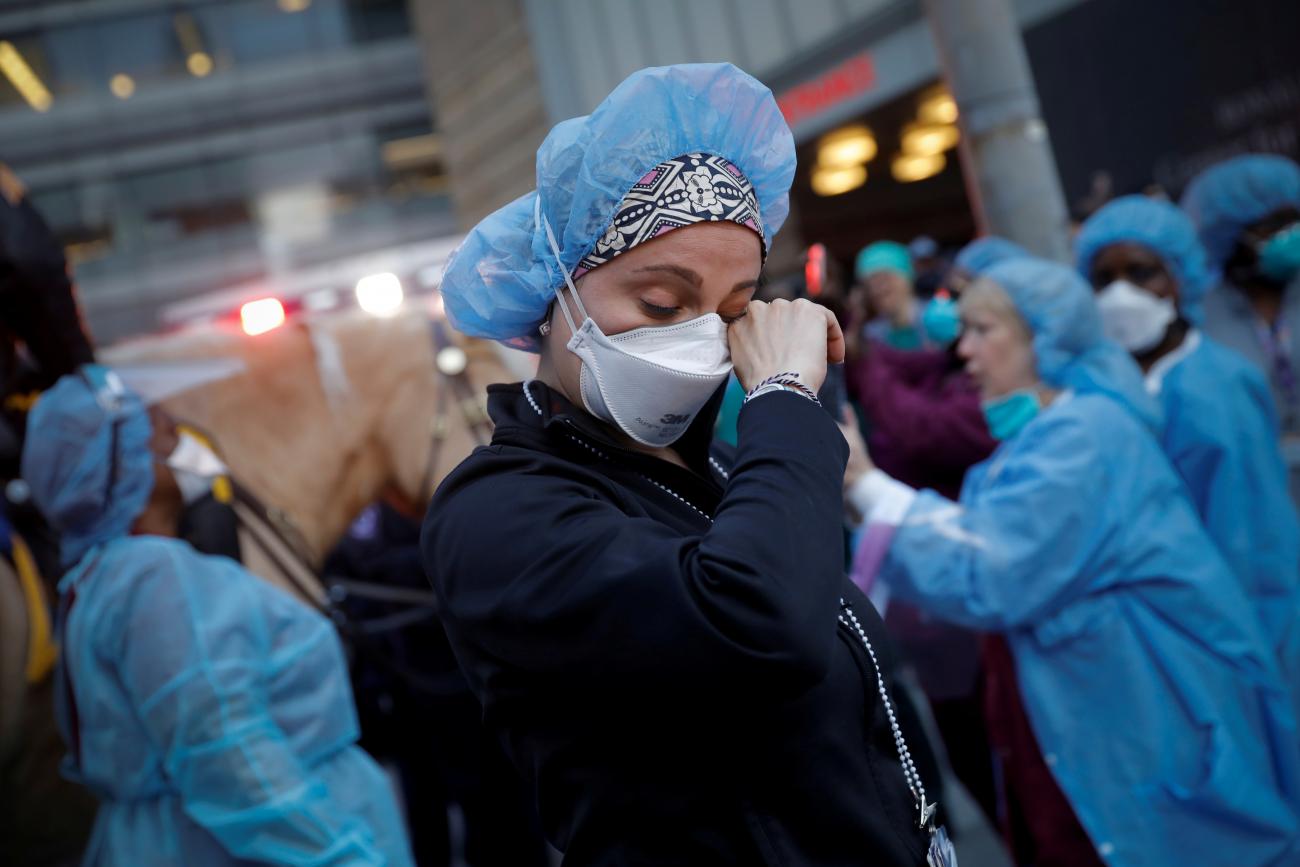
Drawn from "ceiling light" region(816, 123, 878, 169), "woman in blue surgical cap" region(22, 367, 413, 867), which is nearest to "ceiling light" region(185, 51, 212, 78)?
"ceiling light" region(816, 123, 878, 169)

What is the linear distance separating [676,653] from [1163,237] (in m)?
3.45

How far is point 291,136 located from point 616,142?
20565 millimetres

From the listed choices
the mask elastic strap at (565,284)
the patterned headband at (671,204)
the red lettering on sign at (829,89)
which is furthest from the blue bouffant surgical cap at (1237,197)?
the red lettering on sign at (829,89)

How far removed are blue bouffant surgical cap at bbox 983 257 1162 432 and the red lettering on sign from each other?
529 cm

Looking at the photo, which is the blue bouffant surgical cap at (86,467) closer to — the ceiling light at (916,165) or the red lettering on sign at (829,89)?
the red lettering on sign at (829,89)

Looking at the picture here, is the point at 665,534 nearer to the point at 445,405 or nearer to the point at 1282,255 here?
the point at 445,405

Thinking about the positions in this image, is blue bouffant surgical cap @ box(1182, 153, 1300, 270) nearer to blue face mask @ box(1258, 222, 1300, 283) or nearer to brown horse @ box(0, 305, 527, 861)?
blue face mask @ box(1258, 222, 1300, 283)

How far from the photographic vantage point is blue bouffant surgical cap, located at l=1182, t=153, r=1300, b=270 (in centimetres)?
423

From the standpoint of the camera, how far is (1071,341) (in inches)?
120

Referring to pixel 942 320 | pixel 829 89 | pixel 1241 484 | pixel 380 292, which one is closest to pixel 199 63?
pixel 380 292

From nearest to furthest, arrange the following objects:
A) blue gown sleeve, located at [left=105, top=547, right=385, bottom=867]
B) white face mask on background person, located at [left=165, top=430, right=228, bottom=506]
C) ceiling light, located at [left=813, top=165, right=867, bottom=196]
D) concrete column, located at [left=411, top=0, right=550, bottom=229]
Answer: blue gown sleeve, located at [left=105, top=547, right=385, bottom=867] < white face mask on background person, located at [left=165, top=430, right=228, bottom=506] < ceiling light, located at [left=813, top=165, right=867, bottom=196] < concrete column, located at [left=411, top=0, right=550, bottom=229]

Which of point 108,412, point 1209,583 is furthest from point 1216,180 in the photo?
point 108,412

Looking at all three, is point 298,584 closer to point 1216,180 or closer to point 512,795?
point 512,795

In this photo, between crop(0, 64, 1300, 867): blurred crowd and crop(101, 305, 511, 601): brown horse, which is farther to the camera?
crop(101, 305, 511, 601): brown horse
